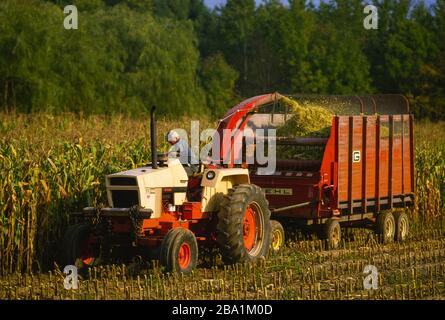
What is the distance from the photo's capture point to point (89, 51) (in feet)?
122

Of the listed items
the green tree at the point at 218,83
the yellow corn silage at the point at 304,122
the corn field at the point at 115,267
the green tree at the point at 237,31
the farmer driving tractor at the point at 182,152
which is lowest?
the corn field at the point at 115,267

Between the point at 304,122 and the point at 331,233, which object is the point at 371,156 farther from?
the point at 331,233

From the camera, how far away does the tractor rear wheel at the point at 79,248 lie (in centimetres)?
1196

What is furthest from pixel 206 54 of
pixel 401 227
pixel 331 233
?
pixel 331 233

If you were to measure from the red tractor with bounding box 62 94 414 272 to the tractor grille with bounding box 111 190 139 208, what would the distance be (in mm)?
13

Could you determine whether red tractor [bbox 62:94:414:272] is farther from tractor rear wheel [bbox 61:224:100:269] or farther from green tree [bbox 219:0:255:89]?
green tree [bbox 219:0:255:89]

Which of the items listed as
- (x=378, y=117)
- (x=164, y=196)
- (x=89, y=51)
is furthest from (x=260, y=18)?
(x=164, y=196)

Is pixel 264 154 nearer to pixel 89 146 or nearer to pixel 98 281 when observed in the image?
pixel 89 146

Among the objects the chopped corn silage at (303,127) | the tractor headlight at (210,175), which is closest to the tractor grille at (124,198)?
the tractor headlight at (210,175)

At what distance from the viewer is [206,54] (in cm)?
6556

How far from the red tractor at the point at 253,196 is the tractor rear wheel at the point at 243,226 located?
0.01m

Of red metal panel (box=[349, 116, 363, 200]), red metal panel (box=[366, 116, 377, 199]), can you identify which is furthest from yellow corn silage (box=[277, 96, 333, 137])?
red metal panel (box=[366, 116, 377, 199])

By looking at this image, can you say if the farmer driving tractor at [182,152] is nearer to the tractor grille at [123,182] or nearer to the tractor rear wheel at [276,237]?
the tractor grille at [123,182]

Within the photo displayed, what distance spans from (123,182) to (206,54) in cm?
5430
